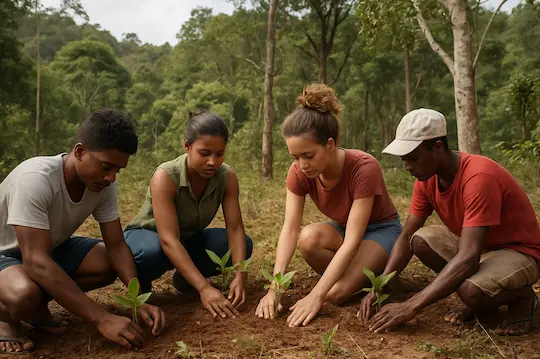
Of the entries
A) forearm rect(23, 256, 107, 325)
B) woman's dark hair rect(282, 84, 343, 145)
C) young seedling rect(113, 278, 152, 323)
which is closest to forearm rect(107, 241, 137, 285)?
young seedling rect(113, 278, 152, 323)

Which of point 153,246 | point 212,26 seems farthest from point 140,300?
point 212,26

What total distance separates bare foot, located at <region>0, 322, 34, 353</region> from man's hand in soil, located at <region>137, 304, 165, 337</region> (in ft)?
1.91

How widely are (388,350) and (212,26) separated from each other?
78.4 feet

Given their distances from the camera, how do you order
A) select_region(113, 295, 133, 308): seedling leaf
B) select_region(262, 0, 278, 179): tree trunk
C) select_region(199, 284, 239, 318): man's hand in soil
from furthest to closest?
select_region(262, 0, 278, 179): tree trunk < select_region(199, 284, 239, 318): man's hand in soil < select_region(113, 295, 133, 308): seedling leaf

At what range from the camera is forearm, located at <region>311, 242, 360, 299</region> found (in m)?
2.79

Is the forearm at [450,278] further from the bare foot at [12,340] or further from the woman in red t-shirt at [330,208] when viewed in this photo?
the bare foot at [12,340]

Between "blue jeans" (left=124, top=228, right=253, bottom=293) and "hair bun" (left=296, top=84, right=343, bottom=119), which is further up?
"hair bun" (left=296, top=84, right=343, bottom=119)

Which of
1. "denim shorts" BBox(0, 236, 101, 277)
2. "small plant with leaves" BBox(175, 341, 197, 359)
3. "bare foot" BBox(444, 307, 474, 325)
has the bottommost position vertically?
"small plant with leaves" BBox(175, 341, 197, 359)

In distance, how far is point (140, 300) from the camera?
103 inches

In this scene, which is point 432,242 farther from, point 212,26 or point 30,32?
point 30,32

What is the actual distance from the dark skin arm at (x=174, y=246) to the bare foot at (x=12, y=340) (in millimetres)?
883

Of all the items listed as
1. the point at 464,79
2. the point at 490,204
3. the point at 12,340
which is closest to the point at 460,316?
the point at 490,204

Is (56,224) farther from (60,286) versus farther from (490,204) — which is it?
(490,204)

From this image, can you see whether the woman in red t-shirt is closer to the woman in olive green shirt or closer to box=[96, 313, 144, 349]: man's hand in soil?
the woman in olive green shirt
